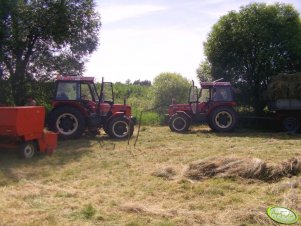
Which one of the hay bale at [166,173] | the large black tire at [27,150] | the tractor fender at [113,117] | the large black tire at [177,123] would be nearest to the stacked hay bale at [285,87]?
the large black tire at [177,123]

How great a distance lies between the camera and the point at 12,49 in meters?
14.2

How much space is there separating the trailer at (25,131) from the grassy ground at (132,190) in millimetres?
317

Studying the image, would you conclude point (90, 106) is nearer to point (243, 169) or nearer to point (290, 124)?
point (243, 169)

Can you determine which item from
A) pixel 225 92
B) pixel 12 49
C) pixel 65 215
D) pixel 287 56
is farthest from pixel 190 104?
pixel 65 215

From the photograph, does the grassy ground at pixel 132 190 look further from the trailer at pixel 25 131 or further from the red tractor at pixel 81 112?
the red tractor at pixel 81 112

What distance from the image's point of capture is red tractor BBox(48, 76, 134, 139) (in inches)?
509

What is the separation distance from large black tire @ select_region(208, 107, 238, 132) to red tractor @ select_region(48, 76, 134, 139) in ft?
10.3

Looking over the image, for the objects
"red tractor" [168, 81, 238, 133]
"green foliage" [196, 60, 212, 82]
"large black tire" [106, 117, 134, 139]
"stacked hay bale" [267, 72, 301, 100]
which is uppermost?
"green foliage" [196, 60, 212, 82]

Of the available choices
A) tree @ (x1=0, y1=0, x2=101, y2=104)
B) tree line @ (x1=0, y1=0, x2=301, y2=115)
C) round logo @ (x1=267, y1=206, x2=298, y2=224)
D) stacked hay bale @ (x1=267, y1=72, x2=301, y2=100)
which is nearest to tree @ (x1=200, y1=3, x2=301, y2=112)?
tree line @ (x1=0, y1=0, x2=301, y2=115)

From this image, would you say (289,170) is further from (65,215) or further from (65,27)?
(65,27)

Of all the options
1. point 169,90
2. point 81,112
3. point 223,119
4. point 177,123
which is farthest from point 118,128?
point 169,90

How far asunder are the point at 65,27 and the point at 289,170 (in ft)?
32.6

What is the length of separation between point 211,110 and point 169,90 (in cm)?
549

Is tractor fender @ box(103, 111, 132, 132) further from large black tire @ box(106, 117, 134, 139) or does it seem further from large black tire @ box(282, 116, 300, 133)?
large black tire @ box(282, 116, 300, 133)
